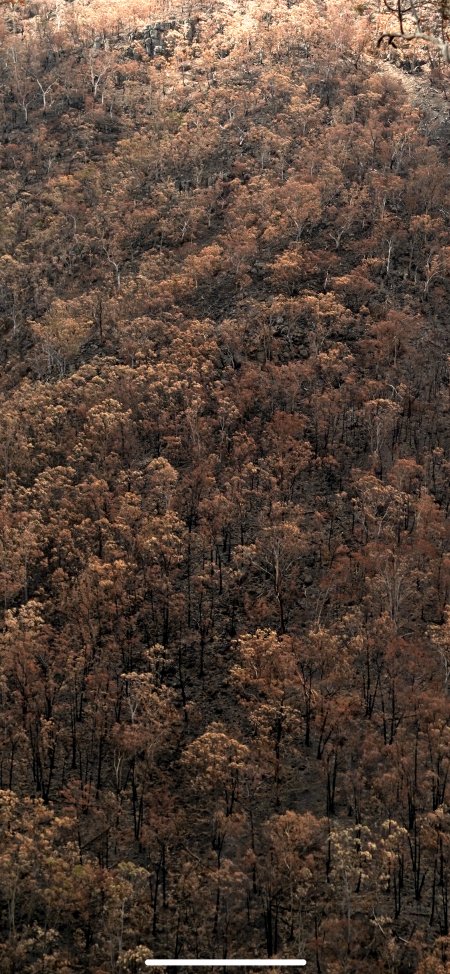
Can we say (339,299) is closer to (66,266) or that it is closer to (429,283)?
(429,283)

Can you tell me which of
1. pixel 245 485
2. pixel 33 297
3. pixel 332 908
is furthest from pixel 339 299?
pixel 332 908

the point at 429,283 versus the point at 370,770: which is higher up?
the point at 429,283

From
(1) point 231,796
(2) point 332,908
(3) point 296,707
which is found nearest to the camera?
(2) point 332,908

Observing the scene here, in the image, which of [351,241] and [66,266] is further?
[66,266]

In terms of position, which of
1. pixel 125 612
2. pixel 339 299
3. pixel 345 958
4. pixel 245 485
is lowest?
pixel 345 958

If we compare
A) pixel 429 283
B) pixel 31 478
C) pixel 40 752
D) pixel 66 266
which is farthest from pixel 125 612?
pixel 66 266

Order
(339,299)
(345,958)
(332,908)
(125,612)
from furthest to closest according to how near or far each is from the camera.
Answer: (339,299) < (125,612) < (332,908) < (345,958)
